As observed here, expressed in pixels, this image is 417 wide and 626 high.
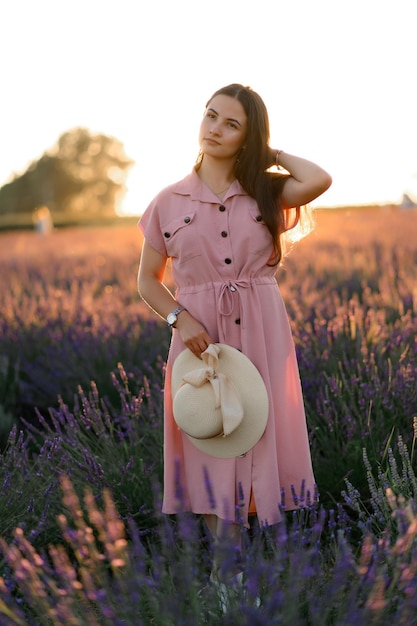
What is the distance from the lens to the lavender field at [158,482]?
161 centimetres

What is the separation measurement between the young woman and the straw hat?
65 millimetres

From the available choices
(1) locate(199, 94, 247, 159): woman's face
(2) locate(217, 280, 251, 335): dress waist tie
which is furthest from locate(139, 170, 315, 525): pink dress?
(1) locate(199, 94, 247, 159): woman's face

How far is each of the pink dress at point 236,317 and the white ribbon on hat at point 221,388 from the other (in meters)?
0.14

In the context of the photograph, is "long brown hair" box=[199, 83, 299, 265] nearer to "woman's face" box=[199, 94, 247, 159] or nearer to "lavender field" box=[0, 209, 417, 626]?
"woman's face" box=[199, 94, 247, 159]

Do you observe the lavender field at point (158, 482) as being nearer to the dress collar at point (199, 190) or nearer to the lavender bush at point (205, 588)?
the lavender bush at point (205, 588)

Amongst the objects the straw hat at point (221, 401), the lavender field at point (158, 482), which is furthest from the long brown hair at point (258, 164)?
the lavender field at point (158, 482)

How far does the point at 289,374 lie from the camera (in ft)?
8.70

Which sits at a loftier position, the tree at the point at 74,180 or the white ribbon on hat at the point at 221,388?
the tree at the point at 74,180

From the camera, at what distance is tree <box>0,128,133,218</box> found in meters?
67.6

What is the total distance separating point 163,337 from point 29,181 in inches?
2570

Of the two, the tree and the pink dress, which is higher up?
the tree

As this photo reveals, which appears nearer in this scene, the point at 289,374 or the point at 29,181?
the point at 289,374

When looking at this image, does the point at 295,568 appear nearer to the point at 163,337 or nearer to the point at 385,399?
the point at 385,399

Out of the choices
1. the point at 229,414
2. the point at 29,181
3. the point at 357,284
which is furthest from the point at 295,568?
the point at 29,181
